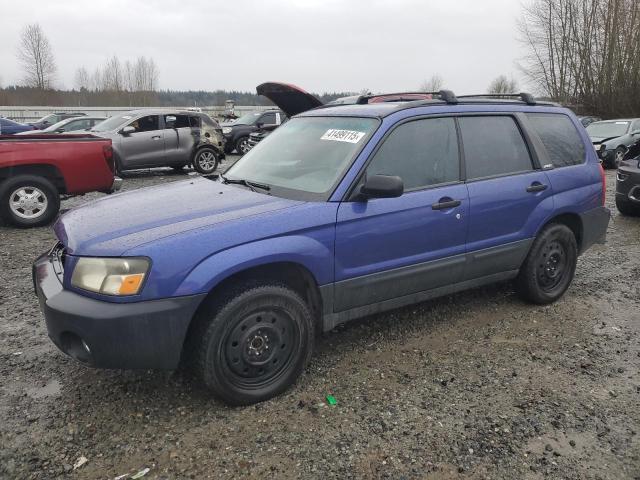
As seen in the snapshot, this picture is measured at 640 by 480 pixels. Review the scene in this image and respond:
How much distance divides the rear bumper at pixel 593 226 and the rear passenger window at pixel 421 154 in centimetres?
160

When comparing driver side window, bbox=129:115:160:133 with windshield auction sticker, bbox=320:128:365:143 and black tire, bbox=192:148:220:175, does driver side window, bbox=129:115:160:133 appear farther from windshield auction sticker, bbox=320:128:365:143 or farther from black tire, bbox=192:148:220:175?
windshield auction sticker, bbox=320:128:365:143

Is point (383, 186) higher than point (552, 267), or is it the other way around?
point (383, 186)

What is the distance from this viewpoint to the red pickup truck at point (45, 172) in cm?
678

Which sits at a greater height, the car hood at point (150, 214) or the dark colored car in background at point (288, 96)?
the dark colored car in background at point (288, 96)

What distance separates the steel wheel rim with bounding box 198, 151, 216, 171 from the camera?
12852mm

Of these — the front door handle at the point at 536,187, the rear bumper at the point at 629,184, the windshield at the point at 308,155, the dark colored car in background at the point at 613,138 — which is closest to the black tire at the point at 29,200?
the windshield at the point at 308,155

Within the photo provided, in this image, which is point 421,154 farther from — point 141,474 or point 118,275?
point 141,474

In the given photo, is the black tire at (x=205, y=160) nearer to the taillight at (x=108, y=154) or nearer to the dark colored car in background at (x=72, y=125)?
the taillight at (x=108, y=154)

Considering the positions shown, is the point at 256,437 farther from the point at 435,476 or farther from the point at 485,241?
the point at 485,241

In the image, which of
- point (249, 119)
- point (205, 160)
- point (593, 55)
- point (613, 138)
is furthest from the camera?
point (593, 55)

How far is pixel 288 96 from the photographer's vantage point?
21.2ft

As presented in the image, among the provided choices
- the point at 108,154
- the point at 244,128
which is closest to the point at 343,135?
the point at 108,154

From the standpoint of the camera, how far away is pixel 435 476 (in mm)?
2385

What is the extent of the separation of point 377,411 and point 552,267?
2.38 m
